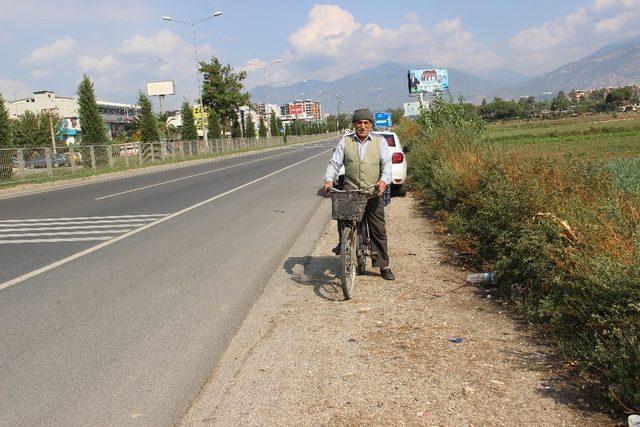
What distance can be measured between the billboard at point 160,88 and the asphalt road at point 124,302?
9148cm

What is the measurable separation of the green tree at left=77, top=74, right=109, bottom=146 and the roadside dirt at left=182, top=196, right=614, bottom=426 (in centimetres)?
3578

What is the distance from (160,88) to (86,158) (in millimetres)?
73373

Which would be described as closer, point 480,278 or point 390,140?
point 480,278

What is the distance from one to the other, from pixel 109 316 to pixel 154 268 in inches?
77.2

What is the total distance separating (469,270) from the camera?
686 cm

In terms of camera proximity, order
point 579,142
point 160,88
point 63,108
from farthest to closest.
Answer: point 63,108
point 160,88
point 579,142

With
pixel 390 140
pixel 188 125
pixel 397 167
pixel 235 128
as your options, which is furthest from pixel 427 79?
pixel 397 167

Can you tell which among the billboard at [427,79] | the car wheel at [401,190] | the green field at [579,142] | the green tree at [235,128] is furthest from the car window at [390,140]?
the green tree at [235,128]

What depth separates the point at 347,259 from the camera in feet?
19.5

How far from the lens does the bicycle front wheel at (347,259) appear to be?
5793 millimetres

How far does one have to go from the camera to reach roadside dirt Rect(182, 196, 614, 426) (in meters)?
3.44

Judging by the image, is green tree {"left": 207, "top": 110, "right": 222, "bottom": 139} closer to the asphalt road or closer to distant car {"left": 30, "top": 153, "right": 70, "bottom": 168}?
distant car {"left": 30, "top": 153, "right": 70, "bottom": 168}

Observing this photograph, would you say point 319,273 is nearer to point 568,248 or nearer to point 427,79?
point 568,248

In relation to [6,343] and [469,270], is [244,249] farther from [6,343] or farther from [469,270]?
[6,343]
